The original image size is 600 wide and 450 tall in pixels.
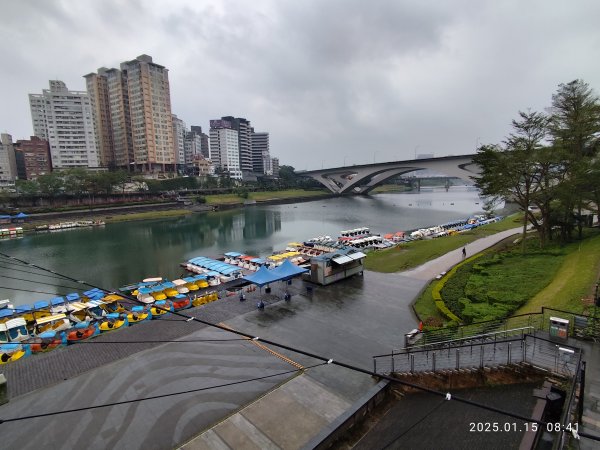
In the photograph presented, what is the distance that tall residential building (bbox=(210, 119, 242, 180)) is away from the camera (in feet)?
480

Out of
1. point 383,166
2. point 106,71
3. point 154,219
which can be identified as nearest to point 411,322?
point 154,219

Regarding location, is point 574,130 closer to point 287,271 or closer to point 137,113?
point 287,271

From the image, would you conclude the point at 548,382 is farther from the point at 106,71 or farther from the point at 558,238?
the point at 106,71

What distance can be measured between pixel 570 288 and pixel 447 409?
7852mm

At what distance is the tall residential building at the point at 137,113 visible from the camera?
317ft

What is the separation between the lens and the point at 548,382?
6.94 meters

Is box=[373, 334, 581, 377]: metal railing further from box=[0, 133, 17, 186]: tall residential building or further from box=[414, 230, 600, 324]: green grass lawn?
box=[0, 133, 17, 186]: tall residential building

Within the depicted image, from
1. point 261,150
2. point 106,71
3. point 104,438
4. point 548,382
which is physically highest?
point 106,71

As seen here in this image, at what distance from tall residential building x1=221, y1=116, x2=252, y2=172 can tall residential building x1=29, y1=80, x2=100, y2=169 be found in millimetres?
70733

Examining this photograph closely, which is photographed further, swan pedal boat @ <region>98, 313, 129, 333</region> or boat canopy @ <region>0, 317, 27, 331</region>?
boat canopy @ <region>0, 317, 27, 331</region>

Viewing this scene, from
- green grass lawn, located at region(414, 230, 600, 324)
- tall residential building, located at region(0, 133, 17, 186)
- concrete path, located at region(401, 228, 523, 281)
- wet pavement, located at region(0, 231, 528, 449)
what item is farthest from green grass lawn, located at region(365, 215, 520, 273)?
tall residential building, located at region(0, 133, 17, 186)

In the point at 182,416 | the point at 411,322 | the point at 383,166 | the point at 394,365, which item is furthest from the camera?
the point at 383,166

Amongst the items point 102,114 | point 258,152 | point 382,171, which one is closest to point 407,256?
point 382,171

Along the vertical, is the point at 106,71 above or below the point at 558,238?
above
